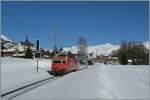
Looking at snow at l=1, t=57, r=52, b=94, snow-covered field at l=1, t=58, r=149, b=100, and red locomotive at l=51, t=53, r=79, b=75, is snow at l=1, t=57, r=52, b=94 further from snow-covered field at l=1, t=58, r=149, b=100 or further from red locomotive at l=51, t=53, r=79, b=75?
red locomotive at l=51, t=53, r=79, b=75

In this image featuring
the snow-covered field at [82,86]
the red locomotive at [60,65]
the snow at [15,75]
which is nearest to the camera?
the snow-covered field at [82,86]

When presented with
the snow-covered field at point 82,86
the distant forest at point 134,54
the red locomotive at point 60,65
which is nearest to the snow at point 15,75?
the snow-covered field at point 82,86

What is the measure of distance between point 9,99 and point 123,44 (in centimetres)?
16406

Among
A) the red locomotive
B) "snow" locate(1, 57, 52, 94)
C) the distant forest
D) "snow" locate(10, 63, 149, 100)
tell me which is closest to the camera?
"snow" locate(10, 63, 149, 100)

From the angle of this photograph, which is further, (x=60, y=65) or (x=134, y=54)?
(x=134, y=54)

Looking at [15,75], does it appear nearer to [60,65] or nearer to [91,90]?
[60,65]

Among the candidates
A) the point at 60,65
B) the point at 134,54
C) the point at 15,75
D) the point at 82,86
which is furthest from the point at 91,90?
the point at 134,54

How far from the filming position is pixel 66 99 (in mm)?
16484

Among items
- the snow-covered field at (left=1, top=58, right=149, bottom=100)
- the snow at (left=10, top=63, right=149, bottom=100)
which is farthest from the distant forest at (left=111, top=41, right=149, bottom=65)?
the snow at (left=10, top=63, right=149, bottom=100)

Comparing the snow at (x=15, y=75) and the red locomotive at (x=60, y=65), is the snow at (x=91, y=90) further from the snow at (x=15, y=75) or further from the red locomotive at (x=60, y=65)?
the red locomotive at (x=60, y=65)

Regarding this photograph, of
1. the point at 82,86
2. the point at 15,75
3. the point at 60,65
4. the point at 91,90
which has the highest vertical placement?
the point at 60,65

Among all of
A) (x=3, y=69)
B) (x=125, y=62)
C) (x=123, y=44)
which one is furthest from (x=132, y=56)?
(x=3, y=69)

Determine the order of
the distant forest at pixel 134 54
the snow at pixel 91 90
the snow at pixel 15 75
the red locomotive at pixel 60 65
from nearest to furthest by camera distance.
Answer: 1. the snow at pixel 91 90
2. the snow at pixel 15 75
3. the red locomotive at pixel 60 65
4. the distant forest at pixel 134 54

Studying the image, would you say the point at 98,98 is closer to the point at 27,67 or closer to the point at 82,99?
the point at 82,99
